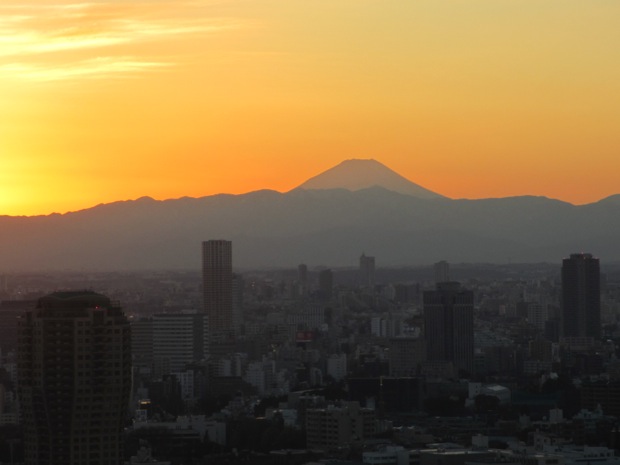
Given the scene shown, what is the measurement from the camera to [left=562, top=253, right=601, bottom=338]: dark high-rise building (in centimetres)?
10344

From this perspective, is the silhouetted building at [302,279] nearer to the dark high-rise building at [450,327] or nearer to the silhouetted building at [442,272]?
the silhouetted building at [442,272]

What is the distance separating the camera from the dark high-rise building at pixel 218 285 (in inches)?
4085

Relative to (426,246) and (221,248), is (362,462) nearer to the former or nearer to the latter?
(221,248)

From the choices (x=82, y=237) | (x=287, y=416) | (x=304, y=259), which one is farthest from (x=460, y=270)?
(x=287, y=416)

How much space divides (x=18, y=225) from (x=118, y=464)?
293 feet

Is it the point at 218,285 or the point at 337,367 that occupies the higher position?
the point at 218,285

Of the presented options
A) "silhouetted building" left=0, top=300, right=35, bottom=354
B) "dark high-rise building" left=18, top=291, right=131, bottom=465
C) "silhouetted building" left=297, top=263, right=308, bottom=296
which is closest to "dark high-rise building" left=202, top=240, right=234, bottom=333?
"silhouetted building" left=0, top=300, right=35, bottom=354

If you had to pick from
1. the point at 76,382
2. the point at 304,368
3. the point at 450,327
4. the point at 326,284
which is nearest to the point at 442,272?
the point at 326,284

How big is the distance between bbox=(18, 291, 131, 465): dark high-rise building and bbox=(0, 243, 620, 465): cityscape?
0.03 m

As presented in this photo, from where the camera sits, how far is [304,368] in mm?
83625

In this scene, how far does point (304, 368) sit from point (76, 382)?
4774cm

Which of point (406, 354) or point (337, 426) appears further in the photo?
point (406, 354)

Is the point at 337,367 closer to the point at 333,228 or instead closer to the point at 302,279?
the point at 302,279

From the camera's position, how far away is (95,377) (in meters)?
36.2
